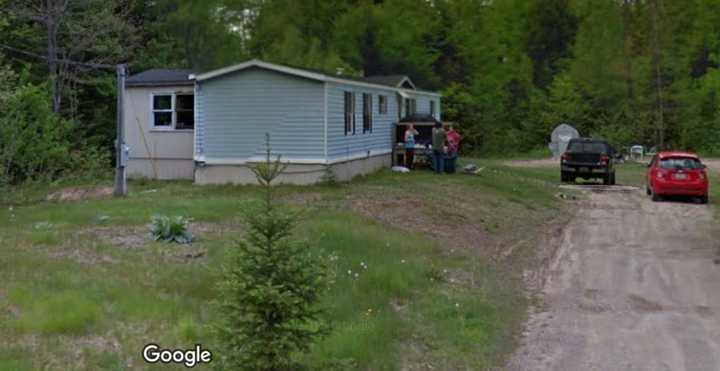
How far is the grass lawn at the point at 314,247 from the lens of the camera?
23.4ft

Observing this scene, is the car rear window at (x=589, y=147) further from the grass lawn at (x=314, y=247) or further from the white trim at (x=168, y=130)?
the white trim at (x=168, y=130)

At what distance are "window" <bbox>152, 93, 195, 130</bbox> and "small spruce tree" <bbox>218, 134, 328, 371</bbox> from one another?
17080 millimetres

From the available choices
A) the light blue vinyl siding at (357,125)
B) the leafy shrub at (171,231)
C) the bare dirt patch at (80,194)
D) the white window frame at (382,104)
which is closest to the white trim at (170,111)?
the bare dirt patch at (80,194)

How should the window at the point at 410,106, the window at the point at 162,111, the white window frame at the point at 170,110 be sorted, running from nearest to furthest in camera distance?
the white window frame at the point at 170,110 → the window at the point at 162,111 → the window at the point at 410,106

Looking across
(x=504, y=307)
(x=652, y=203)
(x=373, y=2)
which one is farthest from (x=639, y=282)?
(x=373, y=2)

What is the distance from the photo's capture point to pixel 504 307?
949 cm

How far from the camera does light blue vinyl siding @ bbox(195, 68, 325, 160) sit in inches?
790

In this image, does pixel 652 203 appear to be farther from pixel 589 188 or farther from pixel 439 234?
pixel 439 234

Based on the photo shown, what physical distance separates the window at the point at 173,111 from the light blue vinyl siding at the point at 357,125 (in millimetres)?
4240

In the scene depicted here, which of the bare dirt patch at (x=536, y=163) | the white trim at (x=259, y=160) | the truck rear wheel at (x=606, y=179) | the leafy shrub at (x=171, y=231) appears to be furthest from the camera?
the bare dirt patch at (x=536, y=163)

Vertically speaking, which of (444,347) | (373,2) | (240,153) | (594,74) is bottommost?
(444,347)

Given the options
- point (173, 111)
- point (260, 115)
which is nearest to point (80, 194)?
point (173, 111)

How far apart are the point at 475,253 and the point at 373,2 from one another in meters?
37.3

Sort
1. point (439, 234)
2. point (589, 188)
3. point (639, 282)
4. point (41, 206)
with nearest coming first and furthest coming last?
point (639, 282) < point (439, 234) < point (41, 206) < point (589, 188)
